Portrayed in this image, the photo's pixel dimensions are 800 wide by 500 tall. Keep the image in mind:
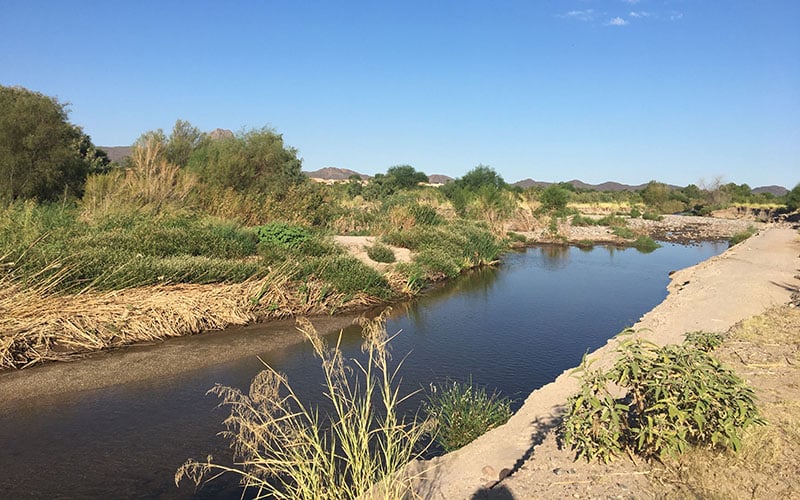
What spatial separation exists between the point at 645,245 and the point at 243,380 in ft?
94.2

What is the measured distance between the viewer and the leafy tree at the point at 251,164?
2192 centimetres

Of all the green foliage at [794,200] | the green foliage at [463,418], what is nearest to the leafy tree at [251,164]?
the green foliage at [463,418]

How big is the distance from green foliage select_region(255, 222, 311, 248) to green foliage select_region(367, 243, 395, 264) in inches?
104

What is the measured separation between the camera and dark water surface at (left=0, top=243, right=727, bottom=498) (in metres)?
5.58

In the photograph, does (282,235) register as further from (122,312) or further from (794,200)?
(794,200)

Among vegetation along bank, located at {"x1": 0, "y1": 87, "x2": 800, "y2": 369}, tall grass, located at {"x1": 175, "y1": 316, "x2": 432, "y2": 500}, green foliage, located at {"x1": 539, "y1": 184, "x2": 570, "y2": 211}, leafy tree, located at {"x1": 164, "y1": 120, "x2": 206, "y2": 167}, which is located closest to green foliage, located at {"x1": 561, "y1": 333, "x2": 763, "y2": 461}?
tall grass, located at {"x1": 175, "y1": 316, "x2": 432, "y2": 500}

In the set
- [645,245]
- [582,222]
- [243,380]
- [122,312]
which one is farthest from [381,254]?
[582,222]

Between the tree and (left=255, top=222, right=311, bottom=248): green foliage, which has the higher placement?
the tree

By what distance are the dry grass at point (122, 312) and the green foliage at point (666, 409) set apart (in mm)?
8664

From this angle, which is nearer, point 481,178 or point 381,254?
point 381,254

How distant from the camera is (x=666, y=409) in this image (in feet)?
13.3

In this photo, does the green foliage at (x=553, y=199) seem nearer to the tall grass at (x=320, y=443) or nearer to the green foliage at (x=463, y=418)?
the green foliage at (x=463, y=418)

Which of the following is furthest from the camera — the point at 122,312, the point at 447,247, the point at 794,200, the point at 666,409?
the point at 794,200

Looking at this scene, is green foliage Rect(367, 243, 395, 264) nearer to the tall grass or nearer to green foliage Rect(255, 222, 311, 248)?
green foliage Rect(255, 222, 311, 248)
